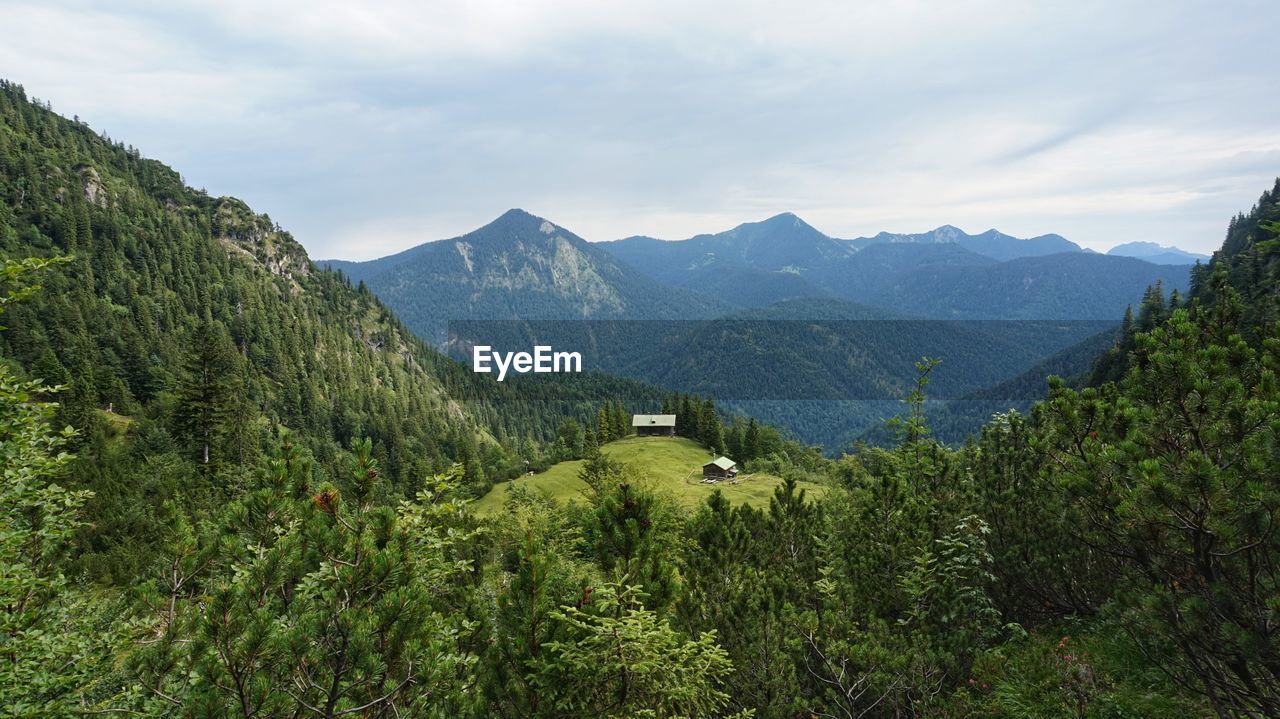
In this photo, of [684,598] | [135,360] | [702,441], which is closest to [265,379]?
[135,360]

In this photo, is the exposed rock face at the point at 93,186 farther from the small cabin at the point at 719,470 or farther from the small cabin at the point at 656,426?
the small cabin at the point at 719,470

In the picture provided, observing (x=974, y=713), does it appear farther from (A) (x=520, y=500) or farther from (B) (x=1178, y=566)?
(A) (x=520, y=500)

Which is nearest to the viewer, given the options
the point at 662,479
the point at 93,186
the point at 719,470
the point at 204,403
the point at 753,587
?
the point at 753,587

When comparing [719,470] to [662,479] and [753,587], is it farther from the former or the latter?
[753,587]

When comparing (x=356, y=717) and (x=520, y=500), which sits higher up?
(x=356, y=717)

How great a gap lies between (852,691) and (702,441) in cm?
10483

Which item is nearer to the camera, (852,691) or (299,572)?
(299,572)

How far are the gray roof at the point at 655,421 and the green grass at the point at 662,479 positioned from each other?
489 cm

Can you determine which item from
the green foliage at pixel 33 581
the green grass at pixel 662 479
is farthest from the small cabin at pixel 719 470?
the green foliage at pixel 33 581

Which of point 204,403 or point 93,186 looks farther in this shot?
point 93,186

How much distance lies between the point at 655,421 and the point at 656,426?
1.41 metres

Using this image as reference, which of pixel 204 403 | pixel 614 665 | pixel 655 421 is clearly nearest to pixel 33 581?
pixel 614 665

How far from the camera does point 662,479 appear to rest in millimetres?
80375

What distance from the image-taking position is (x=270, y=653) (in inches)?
222
